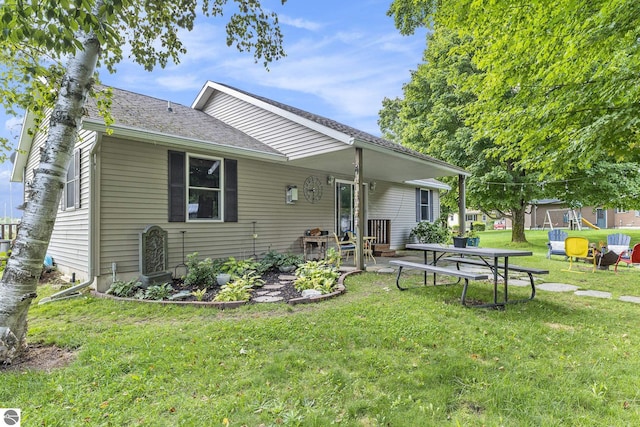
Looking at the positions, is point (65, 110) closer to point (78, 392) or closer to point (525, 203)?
point (78, 392)

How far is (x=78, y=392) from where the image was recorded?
7.45ft

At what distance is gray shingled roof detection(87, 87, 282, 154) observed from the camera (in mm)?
5918

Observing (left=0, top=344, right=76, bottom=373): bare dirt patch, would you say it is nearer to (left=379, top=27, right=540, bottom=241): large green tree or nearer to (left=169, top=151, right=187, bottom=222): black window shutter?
(left=169, top=151, right=187, bottom=222): black window shutter

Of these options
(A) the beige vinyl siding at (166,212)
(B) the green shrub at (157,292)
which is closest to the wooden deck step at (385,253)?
(A) the beige vinyl siding at (166,212)

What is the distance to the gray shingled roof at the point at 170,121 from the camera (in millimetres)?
5918

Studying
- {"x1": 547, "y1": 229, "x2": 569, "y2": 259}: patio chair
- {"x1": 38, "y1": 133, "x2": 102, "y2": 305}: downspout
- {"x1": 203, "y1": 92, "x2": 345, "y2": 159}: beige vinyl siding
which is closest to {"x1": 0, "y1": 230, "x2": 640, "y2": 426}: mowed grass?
{"x1": 38, "y1": 133, "x2": 102, "y2": 305}: downspout

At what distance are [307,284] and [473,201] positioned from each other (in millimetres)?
10901

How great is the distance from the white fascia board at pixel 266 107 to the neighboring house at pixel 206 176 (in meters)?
0.03

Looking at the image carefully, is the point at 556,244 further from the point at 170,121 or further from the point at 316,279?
the point at 170,121

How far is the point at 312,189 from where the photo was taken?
9.08 metres

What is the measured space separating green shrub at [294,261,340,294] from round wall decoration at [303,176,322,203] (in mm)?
3230

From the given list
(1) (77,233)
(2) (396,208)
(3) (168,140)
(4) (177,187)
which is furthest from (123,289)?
(2) (396,208)

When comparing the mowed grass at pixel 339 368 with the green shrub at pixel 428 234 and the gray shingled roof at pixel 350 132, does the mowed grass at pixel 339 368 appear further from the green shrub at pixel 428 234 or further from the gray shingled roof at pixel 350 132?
the green shrub at pixel 428 234

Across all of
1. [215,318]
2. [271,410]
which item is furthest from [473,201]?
[271,410]
